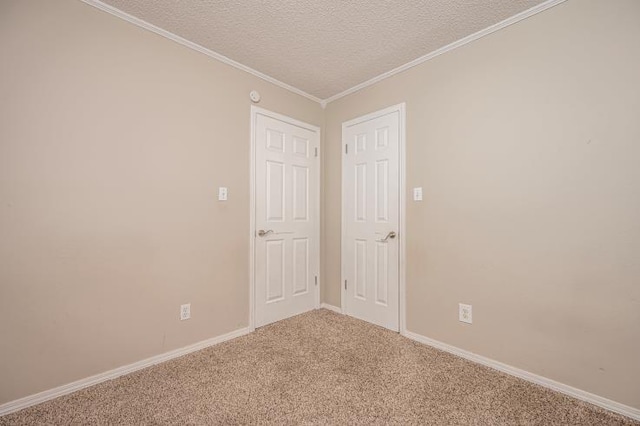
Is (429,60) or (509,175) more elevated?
(429,60)

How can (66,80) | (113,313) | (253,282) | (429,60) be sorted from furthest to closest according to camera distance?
(253,282) < (429,60) < (113,313) < (66,80)

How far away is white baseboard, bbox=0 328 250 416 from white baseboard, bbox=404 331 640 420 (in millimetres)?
1792

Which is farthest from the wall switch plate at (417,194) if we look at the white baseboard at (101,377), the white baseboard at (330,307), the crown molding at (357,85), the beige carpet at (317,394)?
the white baseboard at (101,377)

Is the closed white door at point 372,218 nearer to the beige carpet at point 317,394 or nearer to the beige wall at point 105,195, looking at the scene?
the beige carpet at point 317,394

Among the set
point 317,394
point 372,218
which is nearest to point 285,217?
point 372,218

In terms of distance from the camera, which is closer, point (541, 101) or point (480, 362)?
point (541, 101)

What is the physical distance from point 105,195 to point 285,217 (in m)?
1.52

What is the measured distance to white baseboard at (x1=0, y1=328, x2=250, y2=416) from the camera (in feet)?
4.96

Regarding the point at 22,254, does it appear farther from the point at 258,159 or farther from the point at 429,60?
the point at 429,60

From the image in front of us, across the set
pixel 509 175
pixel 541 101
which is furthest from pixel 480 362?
pixel 541 101

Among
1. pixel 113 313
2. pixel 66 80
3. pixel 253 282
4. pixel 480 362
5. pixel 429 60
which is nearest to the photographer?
pixel 66 80

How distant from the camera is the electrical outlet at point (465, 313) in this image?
6.84ft

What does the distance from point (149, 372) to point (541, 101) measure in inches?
127

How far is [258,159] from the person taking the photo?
265cm
